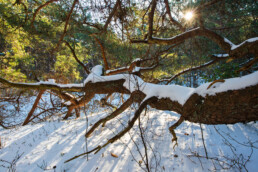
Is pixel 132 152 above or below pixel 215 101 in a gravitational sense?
below

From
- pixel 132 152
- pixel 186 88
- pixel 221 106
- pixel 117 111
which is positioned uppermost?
pixel 186 88

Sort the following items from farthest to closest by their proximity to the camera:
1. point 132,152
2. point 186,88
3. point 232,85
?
1. point 132,152
2. point 186,88
3. point 232,85

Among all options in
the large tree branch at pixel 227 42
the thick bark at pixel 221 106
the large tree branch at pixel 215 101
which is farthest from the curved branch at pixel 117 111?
the large tree branch at pixel 227 42

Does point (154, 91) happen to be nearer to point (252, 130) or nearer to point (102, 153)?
point (102, 153)

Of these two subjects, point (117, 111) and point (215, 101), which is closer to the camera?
point (215, 101)

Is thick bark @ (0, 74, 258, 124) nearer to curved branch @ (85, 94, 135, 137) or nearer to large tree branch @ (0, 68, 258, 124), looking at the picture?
large tree branch @ (0, 68, 258, 124)

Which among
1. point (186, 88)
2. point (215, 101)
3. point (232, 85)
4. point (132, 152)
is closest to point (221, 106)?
point (215, 101)

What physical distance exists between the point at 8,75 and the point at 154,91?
500 cm

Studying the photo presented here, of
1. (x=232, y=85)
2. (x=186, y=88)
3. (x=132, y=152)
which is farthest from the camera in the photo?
(x=132, y=152)

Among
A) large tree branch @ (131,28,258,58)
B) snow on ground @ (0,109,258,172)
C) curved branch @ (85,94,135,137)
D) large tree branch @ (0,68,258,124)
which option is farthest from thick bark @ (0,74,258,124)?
large tree branch @ (131,28,258,58)

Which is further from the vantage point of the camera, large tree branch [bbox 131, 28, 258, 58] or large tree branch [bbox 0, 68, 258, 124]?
large tree branch [bbox 131, 28, 258, 58]

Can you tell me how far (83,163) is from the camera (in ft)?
6.45

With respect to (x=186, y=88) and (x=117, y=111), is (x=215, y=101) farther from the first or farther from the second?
(x=117, y=111)

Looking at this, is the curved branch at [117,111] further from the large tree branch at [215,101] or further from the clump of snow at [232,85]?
the clump of snow at [232,85]
